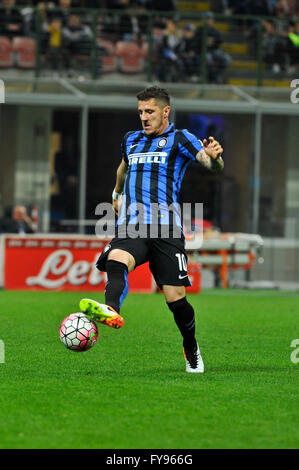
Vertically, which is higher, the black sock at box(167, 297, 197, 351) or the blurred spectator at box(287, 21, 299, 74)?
the blurred spectator at box(287, 21, 299, 74)

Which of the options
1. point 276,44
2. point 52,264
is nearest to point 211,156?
point 52,264

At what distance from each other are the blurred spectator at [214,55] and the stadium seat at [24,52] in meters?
3.99

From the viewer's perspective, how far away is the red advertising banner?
17.5 meters

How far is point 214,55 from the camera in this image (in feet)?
74.5

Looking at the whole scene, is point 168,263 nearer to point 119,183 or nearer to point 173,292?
point 173,292

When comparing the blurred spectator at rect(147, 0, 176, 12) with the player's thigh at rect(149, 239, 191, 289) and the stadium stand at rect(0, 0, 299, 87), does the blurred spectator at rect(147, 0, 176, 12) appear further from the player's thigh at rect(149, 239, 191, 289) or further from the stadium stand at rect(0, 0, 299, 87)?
the player's thigh at rect(149, 239, 191, 289)

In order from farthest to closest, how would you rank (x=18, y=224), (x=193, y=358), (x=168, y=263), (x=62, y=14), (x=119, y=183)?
(x=62, y=14), (x=18, y=224), (x=119, y=183), (x=193, y=358), (x=168, y=263)

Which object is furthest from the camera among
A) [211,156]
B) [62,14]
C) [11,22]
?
[62,14]

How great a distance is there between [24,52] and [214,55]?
4.55 meters

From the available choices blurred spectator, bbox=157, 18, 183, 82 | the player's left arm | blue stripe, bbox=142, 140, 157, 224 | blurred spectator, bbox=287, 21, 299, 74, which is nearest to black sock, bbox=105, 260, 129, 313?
blue stripe, bbox=142, 140, 157, 224

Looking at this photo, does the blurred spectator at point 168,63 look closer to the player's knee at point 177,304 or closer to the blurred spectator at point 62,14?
the blurred spectator at point 62,14

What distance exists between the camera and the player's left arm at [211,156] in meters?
6.48

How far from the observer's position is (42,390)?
5.95 m
